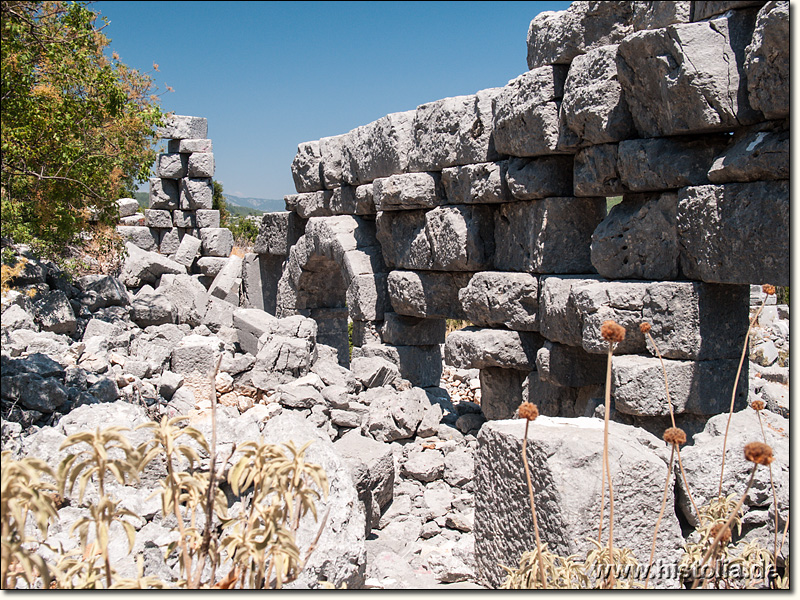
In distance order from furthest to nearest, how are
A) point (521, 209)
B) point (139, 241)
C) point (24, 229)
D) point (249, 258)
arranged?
point (139, 241)
point (249, 258)
point (521, 209)
point (24, 229)

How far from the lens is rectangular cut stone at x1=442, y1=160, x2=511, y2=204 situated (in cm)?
613

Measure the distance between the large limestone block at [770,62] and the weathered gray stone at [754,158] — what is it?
0.45 ft

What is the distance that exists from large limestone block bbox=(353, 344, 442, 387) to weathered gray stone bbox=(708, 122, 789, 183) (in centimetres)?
417

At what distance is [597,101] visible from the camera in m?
4.97

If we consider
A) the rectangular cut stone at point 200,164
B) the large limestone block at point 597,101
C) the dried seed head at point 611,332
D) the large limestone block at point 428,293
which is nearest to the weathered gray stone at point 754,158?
the large limestone block at point 597,101

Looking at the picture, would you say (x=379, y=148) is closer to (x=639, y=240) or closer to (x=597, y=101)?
(x=597, y=101)

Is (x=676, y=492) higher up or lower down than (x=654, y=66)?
lower down

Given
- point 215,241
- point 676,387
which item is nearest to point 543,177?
point 676,387

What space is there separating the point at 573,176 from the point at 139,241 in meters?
12.1

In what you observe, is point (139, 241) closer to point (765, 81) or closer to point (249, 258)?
point (249, 258)

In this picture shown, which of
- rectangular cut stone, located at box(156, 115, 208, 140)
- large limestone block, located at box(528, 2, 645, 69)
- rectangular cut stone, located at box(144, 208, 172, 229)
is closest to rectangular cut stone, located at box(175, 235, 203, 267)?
rectangular cut stone, located at box(144, 208, 172, 229)

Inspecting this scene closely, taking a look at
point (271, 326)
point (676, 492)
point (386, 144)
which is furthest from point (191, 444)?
point (386, 144)

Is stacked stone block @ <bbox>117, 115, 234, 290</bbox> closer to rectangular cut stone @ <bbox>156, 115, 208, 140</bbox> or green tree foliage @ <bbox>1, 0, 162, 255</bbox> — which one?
rectangular cut stone @ <bbox>156, 115, 208, 140</bbox>

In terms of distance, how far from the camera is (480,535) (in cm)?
389
